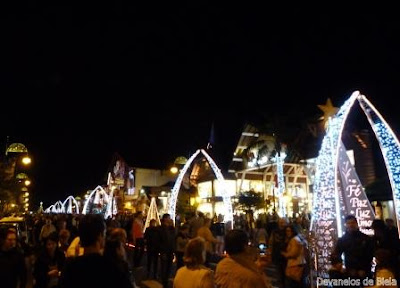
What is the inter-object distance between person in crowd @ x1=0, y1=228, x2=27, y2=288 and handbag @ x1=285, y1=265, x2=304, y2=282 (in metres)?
4.96

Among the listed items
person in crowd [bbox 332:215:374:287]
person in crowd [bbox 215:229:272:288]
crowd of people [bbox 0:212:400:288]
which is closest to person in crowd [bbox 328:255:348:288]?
crowd of people [bbox 0:212:400:288]


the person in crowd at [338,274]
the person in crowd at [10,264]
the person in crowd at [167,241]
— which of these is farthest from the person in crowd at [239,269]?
the person in crowd at [167,241]

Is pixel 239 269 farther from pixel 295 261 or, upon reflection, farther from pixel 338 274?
pixel 295 261

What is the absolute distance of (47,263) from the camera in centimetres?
658

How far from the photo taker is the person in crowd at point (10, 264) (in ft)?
17.8

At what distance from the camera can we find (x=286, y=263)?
874 cm

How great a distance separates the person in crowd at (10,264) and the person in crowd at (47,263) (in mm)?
357

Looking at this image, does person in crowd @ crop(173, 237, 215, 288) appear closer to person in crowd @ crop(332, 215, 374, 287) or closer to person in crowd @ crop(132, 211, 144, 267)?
person in crowd @ crop(332, 215, 374, 287)

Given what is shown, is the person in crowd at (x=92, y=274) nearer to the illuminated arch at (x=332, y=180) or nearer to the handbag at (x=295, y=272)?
the handbag at (x=295, y=272)

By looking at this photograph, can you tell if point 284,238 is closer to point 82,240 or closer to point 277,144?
point 82,240

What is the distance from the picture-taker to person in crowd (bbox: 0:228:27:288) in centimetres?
542

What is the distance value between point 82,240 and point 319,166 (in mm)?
8609

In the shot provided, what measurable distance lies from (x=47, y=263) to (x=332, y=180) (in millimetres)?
6760

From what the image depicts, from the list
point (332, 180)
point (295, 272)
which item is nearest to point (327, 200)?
point (332, 180)
